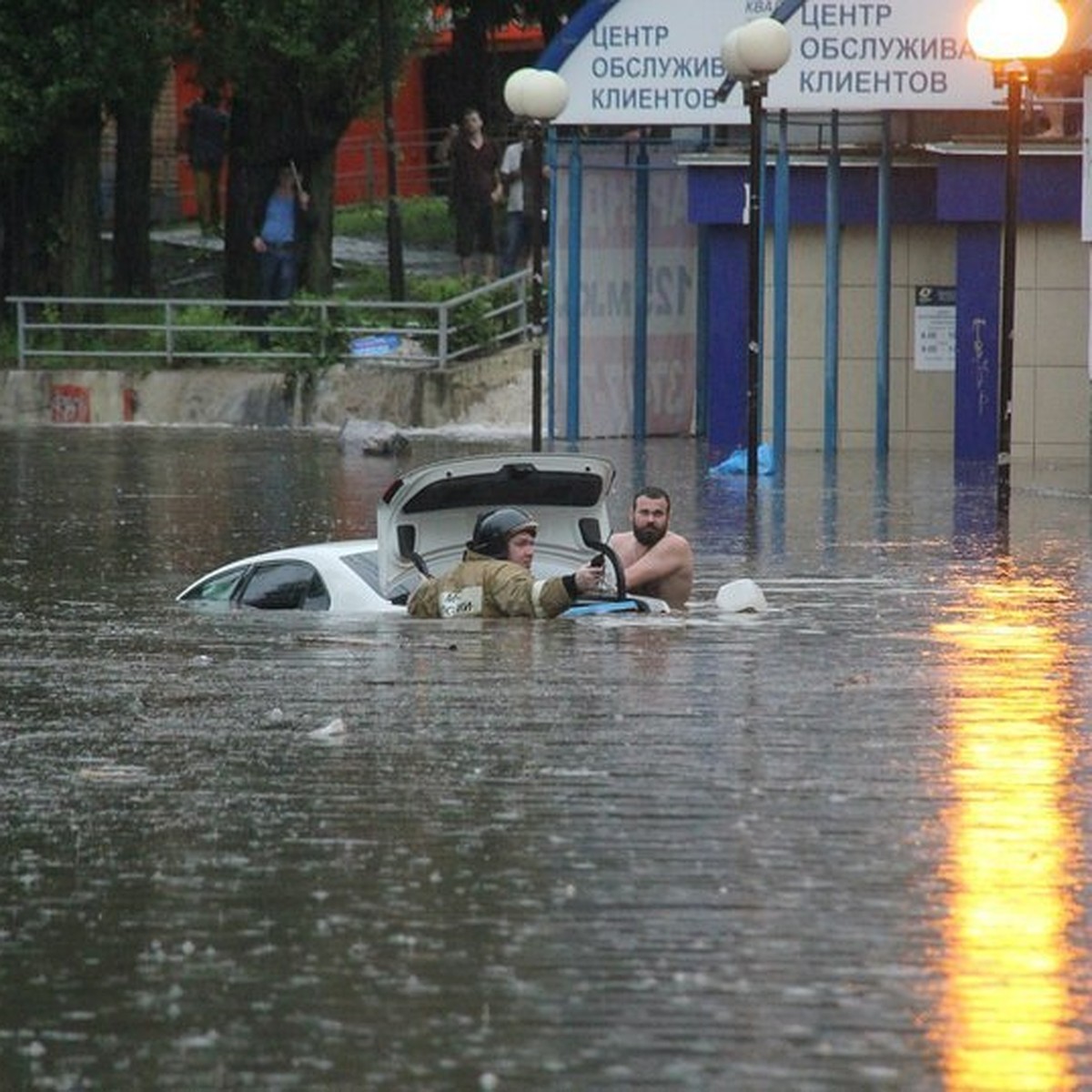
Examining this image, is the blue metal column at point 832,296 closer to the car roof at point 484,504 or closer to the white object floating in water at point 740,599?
the white object floating in water at point 740,599

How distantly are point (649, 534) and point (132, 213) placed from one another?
29.3 metres

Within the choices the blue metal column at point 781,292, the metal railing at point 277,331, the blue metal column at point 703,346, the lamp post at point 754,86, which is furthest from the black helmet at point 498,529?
the metal railing at point 277,331

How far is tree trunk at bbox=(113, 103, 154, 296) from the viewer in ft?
151

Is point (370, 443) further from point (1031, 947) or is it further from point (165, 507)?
point (1031, 947)

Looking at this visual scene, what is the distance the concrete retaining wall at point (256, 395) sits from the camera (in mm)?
38031

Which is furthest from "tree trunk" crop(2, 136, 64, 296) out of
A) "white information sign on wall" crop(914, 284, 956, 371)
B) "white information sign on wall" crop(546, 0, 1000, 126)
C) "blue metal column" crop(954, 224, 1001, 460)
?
"blue metal column" crop(954, 224, 1001, 460)

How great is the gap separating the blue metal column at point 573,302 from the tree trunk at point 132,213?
1083 cm

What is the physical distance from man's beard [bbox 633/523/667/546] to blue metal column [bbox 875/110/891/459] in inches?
623

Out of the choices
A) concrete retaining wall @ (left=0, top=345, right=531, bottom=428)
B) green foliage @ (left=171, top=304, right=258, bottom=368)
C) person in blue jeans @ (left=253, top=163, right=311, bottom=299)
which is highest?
person in blue jeans @ (left=253, top=163, right=311, bottom=299)

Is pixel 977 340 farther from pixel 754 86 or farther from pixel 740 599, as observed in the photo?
pixel 740 599

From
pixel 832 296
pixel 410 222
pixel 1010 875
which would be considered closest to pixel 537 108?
pixel 832 296

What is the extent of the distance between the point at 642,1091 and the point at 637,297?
95.9 feet

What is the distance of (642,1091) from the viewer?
26.0 feet

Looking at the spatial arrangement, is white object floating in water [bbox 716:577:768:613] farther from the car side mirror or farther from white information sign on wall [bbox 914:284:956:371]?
white information sign on wall [bbox 914:284:956:371]
